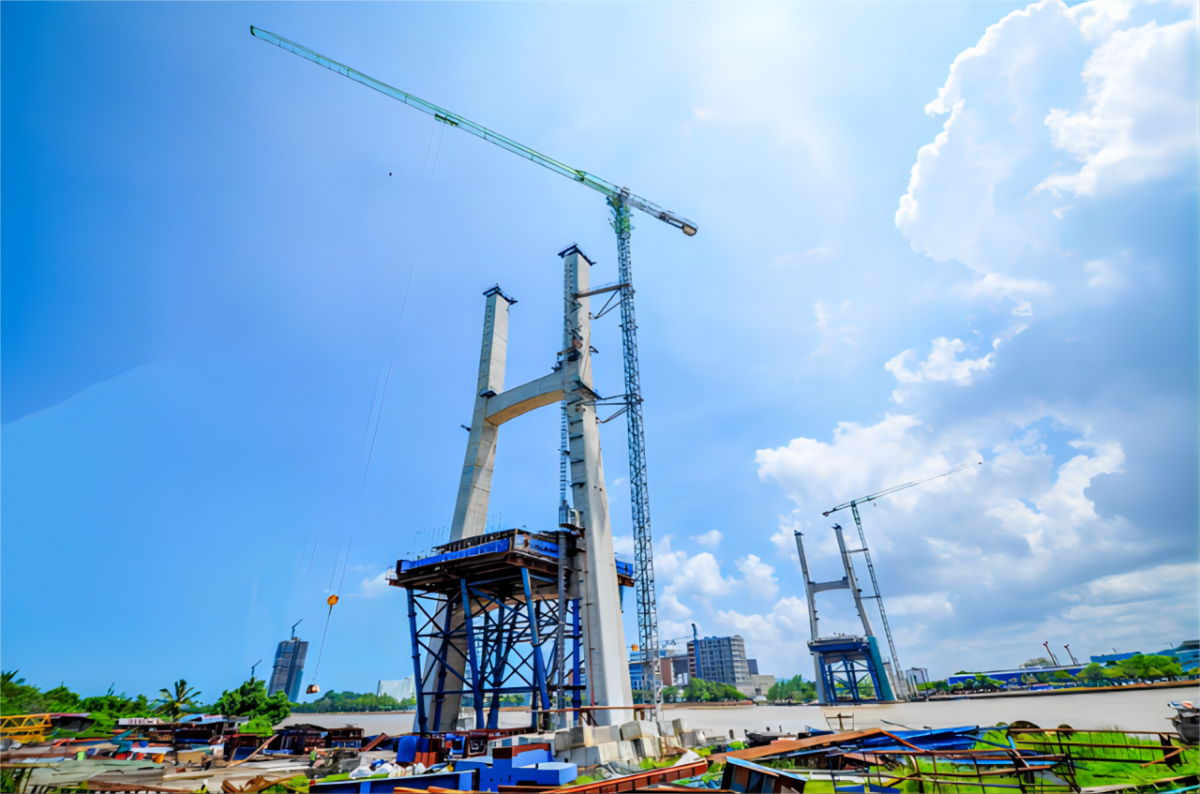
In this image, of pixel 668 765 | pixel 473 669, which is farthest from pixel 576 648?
pixel 668 765

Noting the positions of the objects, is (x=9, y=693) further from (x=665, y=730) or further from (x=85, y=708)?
(x=665, y=730)

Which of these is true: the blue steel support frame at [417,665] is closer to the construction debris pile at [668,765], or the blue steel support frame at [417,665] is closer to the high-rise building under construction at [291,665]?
the construction debris pile at [668,765]

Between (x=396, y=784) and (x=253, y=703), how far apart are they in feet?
247

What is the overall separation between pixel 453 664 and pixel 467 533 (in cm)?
909

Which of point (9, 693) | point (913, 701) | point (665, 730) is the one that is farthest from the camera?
point (913, 701)

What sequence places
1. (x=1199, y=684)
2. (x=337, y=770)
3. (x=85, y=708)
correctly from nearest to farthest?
(x=337, y=770), (x=85, y=708), (x=1199, y=684)

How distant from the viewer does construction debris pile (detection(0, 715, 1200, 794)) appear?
48.6ft

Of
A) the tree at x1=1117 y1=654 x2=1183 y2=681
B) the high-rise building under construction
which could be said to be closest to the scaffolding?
the tree at x1=1117 y1=654 x2=1183 y2=681

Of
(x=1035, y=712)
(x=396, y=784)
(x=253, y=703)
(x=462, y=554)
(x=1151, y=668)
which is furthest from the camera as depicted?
(x=1151, y=668)

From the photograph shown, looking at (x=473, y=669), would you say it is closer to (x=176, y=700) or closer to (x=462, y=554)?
(x=462, y=554)

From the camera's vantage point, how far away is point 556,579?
37906 mm

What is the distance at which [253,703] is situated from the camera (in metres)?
74.1

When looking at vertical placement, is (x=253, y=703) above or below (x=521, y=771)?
above

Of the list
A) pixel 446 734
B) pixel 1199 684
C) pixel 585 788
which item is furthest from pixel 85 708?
pixel 1199 684
